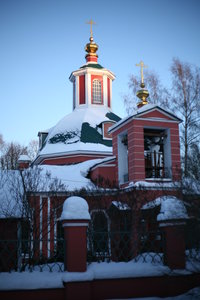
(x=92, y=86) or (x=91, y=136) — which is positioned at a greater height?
(x=92, y=86)

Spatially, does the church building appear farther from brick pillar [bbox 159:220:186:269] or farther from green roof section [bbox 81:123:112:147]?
brick pillar [bbox 159:220:186:269]

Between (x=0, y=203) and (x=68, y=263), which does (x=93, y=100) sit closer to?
(x=0, y=203)

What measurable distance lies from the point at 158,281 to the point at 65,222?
2361mm

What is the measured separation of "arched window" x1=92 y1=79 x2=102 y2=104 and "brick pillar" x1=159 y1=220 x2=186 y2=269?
17.2 m

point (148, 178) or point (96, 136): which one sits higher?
point (96, 136)

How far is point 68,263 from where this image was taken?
6.84m

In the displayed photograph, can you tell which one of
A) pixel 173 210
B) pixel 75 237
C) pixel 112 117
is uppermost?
pixel 112 117

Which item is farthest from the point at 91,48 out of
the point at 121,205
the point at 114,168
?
the point at 121,205

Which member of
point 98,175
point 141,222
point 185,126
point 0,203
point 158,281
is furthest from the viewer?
point 185,126

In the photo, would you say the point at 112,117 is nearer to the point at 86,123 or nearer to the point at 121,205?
the point at 86,123

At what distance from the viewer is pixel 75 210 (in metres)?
7.09

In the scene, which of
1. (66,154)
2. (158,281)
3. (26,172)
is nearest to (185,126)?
(66,154)

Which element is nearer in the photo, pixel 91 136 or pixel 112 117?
pixel 91 136

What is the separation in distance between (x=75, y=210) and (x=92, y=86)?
17.9 m
